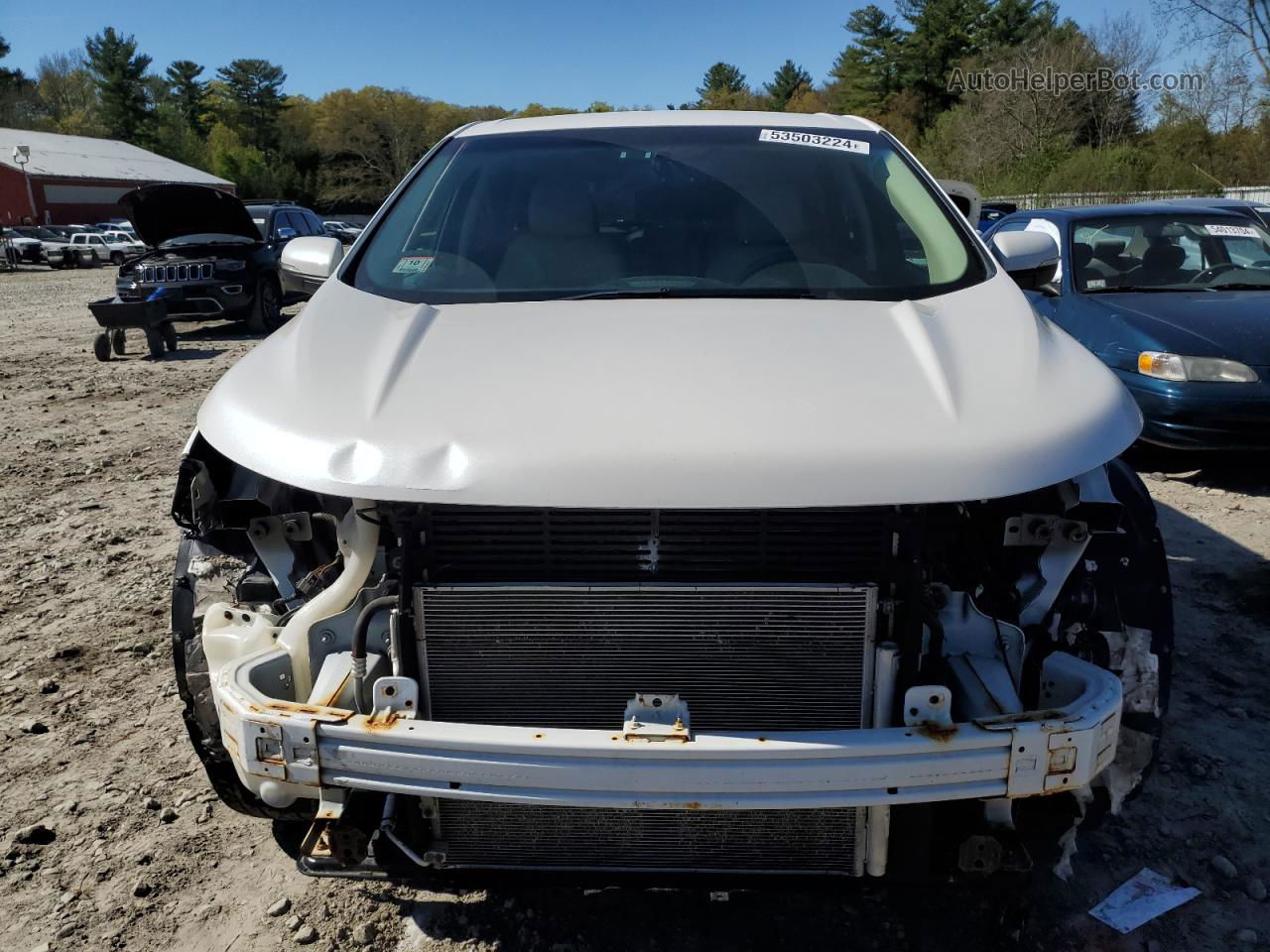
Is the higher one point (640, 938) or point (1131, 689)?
point (1131, 689)

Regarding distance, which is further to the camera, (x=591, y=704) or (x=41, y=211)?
(x=41, y=211)

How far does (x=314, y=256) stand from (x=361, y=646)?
5.68 feet

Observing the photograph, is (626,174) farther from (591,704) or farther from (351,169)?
(351,169)

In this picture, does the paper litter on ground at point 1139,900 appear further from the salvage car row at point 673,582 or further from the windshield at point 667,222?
the windshield at point 667,222

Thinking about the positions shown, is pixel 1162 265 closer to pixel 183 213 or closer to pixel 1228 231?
pixel 1228 231

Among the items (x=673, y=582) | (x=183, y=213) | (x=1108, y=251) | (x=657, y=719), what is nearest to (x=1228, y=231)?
(x=1108, y=251)

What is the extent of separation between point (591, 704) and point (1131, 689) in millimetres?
1155

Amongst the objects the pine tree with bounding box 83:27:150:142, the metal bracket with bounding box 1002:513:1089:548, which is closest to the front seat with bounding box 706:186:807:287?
the metal bracket with bounding box 1002:513:1089:548

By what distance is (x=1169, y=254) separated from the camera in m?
6.59

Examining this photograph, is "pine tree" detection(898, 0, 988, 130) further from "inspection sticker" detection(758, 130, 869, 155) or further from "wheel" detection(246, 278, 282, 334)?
"inspection sticker" detection(758, 130, 869, 155)

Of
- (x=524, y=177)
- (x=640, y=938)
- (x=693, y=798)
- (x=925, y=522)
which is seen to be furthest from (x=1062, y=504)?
(x=524, y=177)

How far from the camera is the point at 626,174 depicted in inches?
116

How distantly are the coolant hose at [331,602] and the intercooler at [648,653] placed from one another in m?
0.19

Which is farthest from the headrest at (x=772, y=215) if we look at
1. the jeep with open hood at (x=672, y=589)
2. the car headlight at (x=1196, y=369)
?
the car headlight at (x=1196, y=369)
